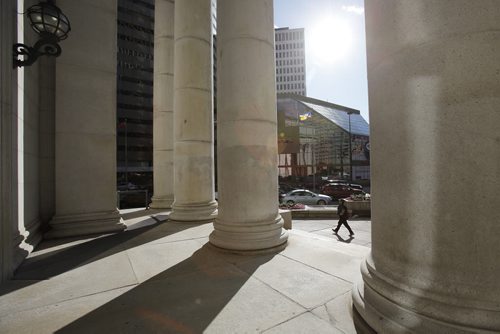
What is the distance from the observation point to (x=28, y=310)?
11.9 feet

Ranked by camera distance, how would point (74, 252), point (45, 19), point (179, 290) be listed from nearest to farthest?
point (179, 290)
point (45, 19)
point (74, 252)

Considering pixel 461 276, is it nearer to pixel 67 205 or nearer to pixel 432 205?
pixel 432 205

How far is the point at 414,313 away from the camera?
256cm

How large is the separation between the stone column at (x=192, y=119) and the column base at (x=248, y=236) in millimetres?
3756

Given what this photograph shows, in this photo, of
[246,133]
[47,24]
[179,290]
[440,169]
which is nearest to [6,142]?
[47,24]

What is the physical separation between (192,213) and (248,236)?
4.32 m

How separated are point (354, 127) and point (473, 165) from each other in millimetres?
100326

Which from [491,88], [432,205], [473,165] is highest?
[491,88]

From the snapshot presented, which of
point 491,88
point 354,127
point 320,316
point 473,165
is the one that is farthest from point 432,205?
point 354,127

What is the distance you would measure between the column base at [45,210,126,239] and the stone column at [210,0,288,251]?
3981 mm

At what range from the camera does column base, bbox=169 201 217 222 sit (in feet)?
32.0

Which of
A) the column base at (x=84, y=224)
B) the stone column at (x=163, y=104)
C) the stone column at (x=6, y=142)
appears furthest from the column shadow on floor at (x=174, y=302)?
the stone column at (x=163, y=104)

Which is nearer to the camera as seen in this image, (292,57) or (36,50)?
(36,50)

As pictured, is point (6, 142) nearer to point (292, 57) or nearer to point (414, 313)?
point (414, 313)
